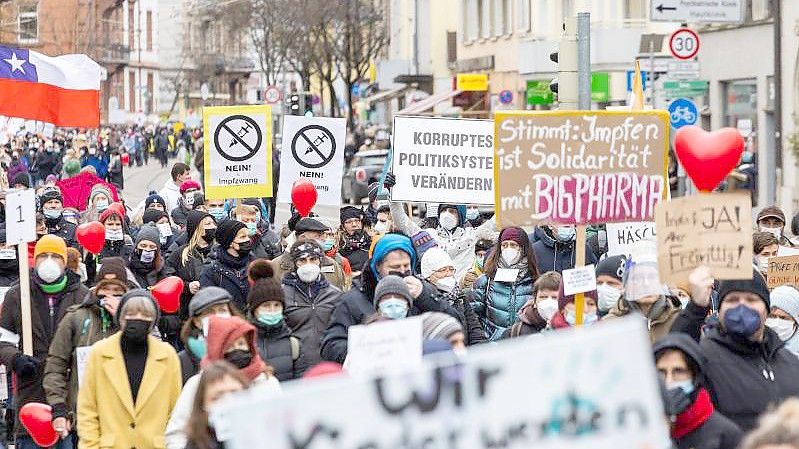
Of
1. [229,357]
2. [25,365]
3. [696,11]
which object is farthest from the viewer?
[696,11]

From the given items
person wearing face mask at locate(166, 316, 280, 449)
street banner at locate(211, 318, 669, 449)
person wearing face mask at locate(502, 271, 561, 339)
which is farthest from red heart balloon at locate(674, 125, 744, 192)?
street banner at locate(211, 318, 669, 449)

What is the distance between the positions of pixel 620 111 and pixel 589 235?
13.8ft

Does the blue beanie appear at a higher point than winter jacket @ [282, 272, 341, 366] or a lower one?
higher

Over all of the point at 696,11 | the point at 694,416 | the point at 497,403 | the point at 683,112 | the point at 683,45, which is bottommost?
the point at 694,416

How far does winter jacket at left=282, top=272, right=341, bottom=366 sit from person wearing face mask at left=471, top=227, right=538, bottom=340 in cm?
96

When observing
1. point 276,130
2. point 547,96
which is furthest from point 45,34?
point 547,96

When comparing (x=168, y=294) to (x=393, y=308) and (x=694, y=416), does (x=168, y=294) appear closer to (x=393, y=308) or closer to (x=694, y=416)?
(x=393, y=308)

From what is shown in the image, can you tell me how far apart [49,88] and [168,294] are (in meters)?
7.14

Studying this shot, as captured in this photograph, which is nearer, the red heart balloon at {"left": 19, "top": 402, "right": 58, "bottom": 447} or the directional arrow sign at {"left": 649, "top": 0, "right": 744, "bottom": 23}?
the red heart balloon at {"left": 19, "top": 402, "right": 58, "bottom": 447}

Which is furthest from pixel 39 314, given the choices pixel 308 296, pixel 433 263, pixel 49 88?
pixel 49 88

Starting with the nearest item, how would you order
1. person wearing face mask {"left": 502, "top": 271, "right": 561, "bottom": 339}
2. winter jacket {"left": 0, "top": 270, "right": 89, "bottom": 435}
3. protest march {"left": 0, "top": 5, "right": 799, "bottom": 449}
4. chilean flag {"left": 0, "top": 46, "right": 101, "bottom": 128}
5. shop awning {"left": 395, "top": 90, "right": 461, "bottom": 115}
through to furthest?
1. protest march {"left": 0, "top": 5, "right": 799, "bottom": 449}
2. person wearing face mask {"left": 502, "top": 271, "right": 561, "bottom": 339}
3. winter jacket {"left": 0, "top": 270, "right": 89, "bottom": 435}
4. chilean flag {"left": 0, "top": 46, "right": 101, "bottom": 128}
5. shop awning {"left": 395, "top": 90, "right": 461, "bottom": 115}

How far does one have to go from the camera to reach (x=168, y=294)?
10945 millimetres

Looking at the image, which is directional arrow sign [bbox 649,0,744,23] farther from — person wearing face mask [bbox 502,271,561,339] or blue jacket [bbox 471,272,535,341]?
person wearing face mask [bbox 502,271,561,339]

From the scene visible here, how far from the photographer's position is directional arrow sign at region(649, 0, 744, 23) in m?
23.6
